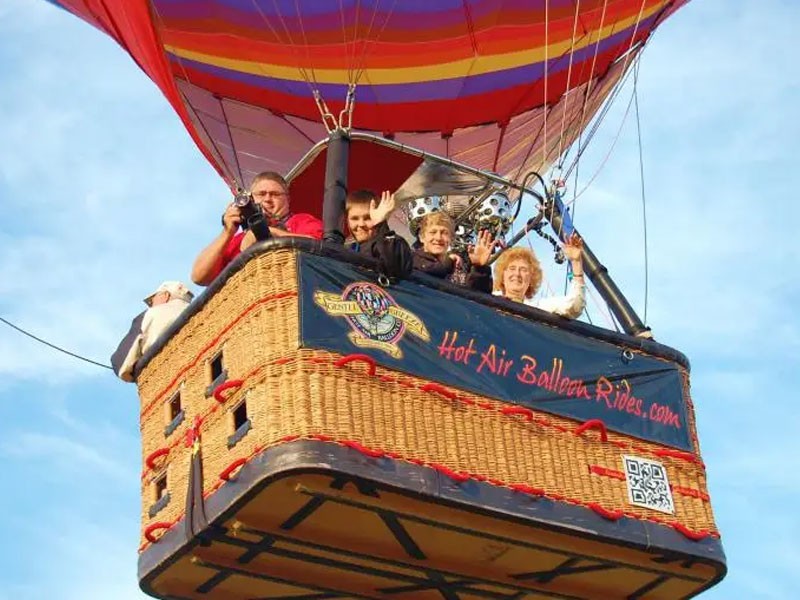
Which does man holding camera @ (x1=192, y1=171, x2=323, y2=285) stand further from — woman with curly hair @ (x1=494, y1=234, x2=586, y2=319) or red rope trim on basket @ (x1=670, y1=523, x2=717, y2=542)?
red rope trim on basket @ (x1=670, y1=523, x2=717, y2=542)

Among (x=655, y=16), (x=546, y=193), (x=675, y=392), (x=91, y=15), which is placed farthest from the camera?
(x=655, y=16)

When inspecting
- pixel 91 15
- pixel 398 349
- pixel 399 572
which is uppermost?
pixel 91 15

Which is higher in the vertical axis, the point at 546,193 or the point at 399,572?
the point at 546,193

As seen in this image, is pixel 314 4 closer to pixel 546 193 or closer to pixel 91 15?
pixel 91 15

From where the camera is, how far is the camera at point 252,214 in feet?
19.7

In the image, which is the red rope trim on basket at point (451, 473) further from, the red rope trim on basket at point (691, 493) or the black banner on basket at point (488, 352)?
the red rope trim on basket at point (691, 493)

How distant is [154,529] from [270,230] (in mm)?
1228

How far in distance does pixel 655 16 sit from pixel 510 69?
34.5 inches

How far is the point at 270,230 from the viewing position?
20.8 ft

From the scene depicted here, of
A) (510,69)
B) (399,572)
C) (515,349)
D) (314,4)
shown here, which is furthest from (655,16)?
(399,572)

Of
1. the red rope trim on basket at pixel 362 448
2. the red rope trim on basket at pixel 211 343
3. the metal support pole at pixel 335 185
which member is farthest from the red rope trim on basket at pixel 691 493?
the red rope trim on basket at pixel 211 343

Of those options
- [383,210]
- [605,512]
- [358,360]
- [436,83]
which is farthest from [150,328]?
[436,83]

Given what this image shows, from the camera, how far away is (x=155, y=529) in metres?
6.35

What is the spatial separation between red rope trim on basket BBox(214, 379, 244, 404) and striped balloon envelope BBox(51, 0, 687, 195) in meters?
2.95
